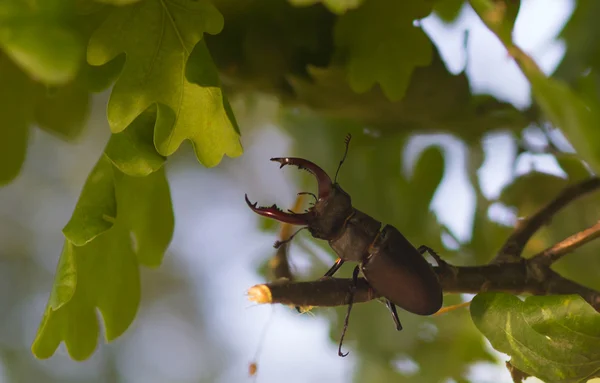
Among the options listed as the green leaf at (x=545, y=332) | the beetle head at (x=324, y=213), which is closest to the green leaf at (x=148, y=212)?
the beetle head at (x=324, y=213)

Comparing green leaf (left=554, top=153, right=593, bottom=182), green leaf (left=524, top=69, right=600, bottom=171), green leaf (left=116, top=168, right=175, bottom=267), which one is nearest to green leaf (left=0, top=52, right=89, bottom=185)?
green leaf (left=116, top=168, right=175, bottom=267)

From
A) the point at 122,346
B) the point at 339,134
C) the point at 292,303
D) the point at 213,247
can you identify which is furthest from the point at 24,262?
the point at 292,303

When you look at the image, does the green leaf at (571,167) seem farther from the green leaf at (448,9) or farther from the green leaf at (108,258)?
the green leaf at (108,258)

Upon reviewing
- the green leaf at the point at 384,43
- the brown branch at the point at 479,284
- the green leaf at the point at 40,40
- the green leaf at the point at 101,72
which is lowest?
the brown branch at the point at 479,284

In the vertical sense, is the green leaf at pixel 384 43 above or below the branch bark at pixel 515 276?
above

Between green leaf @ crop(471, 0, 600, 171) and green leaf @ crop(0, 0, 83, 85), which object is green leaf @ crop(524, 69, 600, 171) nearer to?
green leaf @ crop(471, 0, 600, 171)

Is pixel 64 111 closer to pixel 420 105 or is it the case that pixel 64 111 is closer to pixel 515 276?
pixel 420 105
